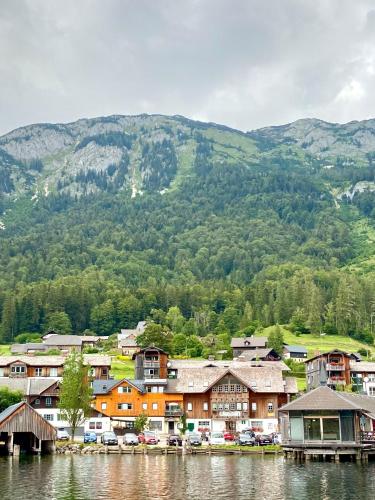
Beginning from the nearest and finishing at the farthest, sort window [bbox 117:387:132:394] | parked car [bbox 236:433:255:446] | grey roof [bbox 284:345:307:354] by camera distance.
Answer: parked car [bbox 236:433:255:446], window [bbox 117:387:132:394], grey roof [bbox 284:345:307:354]

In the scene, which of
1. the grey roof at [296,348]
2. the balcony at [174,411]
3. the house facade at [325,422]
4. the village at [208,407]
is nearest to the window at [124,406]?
the village at [208,407]

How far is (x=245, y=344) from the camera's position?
165 metres

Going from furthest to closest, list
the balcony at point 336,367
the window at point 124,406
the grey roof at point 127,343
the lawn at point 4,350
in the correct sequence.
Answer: the grey roof at point 127,343 < the lawn at point 4,350 < the balcony at point 336,367 < the window at point 124,406

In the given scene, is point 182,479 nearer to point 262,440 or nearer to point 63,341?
point 262,440

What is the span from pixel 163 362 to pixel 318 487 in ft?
264

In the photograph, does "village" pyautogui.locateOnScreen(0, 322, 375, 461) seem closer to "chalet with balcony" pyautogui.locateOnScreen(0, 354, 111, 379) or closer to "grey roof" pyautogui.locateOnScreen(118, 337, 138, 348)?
"chalet with balcony" pyautogui.locateOnScreen(0, 354, 111, 379)

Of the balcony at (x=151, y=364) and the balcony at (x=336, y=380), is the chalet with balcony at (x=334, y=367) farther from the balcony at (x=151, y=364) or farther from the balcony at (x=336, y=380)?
the balcony at (x=151, y=364)

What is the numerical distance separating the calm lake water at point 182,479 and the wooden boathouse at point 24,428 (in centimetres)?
683

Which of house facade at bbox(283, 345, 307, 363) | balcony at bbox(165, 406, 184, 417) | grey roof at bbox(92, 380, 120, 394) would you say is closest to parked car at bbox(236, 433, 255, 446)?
balcony at bbox(165, 406, 184, 417)

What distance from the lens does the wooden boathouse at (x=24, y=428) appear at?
76.4 meters

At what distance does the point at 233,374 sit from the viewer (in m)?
108

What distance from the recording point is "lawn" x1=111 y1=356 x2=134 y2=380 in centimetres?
14000

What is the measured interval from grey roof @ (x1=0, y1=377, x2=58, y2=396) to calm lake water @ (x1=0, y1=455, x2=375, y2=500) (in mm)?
34877

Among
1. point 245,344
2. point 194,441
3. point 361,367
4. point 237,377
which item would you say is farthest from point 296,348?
point 194,441
